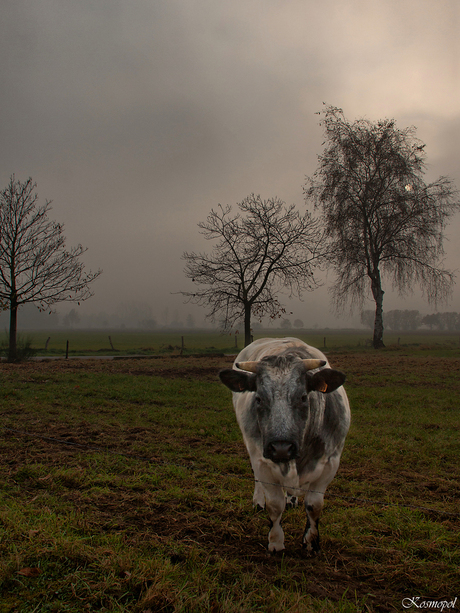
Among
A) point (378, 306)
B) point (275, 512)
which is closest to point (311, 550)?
point (275, 512)

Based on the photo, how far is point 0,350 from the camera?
23.4 metres

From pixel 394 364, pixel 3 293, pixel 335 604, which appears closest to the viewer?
pixel 335 604

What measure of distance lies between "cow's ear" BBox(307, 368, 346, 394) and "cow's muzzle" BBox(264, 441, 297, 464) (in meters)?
0.67

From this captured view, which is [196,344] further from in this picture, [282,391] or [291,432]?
[291,432]

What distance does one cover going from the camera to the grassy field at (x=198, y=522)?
2.82 metres

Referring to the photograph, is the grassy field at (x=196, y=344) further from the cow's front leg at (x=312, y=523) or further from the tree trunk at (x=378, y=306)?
the cow's front leg at (x=312, y=523)

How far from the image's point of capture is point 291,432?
3.29 m

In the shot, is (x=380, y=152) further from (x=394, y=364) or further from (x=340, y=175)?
(x=394, y=364)

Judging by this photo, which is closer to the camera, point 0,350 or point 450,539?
point 450,539

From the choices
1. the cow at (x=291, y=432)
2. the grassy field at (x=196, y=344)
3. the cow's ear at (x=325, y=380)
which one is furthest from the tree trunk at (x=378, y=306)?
the cow's ear at (x=325, y=380)

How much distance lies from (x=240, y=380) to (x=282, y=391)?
0.54 metres

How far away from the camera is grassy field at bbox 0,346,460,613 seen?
2.82 metres

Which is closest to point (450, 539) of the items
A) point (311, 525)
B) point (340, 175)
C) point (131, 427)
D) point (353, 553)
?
point (353, 553)

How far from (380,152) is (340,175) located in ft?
11.2
